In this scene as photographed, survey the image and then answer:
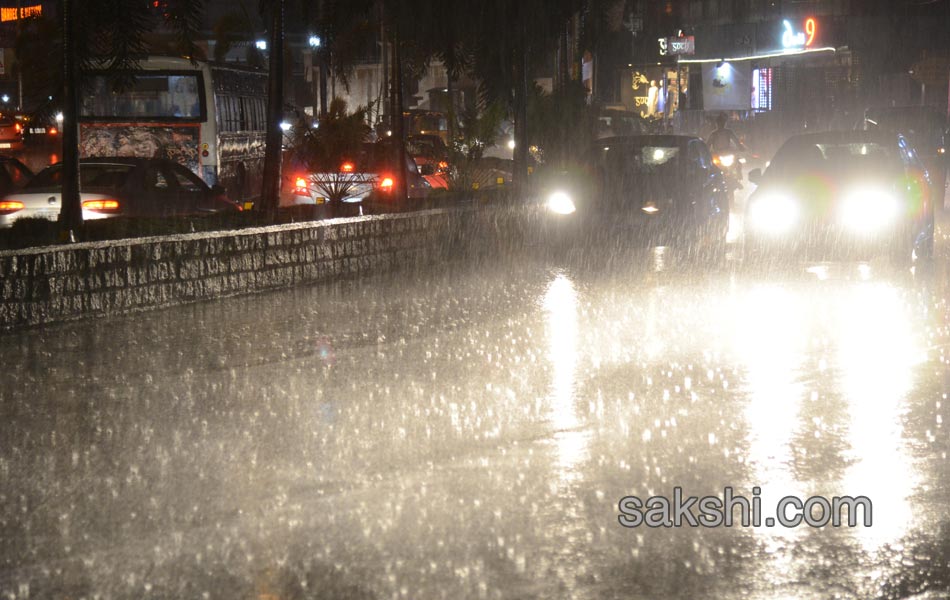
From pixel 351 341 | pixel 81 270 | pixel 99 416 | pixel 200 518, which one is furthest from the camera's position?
pixel 81 270

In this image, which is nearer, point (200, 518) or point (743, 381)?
point (200, 518)

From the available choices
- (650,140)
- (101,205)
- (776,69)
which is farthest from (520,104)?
→ (776,69)

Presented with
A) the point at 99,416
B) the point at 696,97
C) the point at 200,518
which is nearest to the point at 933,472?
the point at 200,518

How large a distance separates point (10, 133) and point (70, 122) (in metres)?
37.8

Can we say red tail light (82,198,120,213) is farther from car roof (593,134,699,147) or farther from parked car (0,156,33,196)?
car roof (593,134,699,147)

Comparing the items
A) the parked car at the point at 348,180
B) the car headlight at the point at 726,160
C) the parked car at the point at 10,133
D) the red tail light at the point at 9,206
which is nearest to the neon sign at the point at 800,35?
the parked car at the point at 10,133

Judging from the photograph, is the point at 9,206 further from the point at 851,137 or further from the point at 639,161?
the point at 851,137

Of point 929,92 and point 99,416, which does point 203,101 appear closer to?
point 99,416

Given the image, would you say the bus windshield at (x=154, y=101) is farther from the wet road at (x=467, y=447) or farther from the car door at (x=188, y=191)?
the wet road at (x=467, y=447)

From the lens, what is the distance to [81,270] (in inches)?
527

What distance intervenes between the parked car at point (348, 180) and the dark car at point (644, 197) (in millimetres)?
3515

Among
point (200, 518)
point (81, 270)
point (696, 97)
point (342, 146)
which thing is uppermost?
point (696, 97)

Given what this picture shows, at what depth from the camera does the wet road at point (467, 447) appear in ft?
18.4

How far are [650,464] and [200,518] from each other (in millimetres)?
2242
